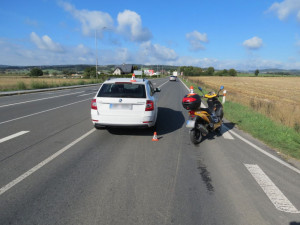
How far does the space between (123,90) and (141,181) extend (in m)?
3.86

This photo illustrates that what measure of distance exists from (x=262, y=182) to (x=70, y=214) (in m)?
3.24

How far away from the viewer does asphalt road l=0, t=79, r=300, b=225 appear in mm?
3045

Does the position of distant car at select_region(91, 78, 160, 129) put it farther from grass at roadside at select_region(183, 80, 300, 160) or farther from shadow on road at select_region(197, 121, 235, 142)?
grass at roadside at select_region(183, 80, 300, 160)

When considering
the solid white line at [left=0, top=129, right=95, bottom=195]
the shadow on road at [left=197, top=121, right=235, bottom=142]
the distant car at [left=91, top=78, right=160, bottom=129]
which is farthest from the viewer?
the shadow on road at [left=197, top=121, right=235, bottom=142]

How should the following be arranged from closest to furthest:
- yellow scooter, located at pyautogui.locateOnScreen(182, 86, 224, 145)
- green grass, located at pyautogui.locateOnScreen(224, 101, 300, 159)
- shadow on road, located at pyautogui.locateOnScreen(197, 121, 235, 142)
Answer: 1. yellow scooter, located at pyautogui.locateOnScreen(182, 86, 224, 145)
2. green grass, located at pyautogui.locateOnScreen(224, 101, 300, 159)
3. shadow on road, located at pyautogui.locateOnScreen(197, 121, 235, 142)

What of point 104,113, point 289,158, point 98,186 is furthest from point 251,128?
point 98,186

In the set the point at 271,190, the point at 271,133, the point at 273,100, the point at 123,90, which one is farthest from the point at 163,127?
the point at 273,100

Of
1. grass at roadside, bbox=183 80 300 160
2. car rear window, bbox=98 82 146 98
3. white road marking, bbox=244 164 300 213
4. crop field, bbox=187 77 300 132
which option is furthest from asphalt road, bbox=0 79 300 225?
crop field, bbox=187 77 300 132

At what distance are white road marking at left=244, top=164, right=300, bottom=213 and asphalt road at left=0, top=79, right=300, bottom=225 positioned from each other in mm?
15

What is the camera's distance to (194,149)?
5.95 metres

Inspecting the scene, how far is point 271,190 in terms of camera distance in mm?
3846

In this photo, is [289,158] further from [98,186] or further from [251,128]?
[98,186]

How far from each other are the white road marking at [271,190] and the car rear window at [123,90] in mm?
3507

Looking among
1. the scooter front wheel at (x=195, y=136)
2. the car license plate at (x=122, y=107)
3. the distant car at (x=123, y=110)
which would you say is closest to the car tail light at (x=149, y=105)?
the distant car at (x=123, y=110)
